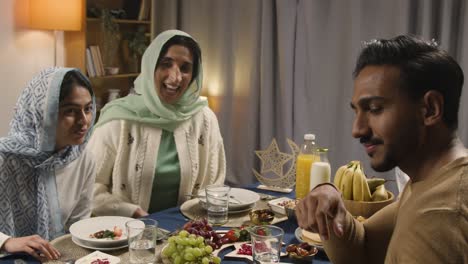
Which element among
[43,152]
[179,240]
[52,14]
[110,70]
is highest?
[52,14]

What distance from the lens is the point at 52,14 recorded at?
3.60 meters

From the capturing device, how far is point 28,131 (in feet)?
6.41

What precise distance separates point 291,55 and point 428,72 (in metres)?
3.16

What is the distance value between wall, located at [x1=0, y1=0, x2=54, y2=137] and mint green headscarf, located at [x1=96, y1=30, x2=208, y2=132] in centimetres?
146

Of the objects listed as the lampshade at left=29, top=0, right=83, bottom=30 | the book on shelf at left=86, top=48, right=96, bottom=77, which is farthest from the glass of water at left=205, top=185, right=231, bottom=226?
the book on shelf at left=86, top=48, right=96, bottom=77

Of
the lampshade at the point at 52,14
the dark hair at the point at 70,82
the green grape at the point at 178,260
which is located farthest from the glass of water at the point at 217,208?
the lampshade at the point at 52,14

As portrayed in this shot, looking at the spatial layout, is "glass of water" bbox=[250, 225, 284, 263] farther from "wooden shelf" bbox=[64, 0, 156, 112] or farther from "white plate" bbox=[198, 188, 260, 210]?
"wooden shelf" bbox=[64, 0, 156, 112]

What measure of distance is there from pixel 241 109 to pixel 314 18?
1074mm

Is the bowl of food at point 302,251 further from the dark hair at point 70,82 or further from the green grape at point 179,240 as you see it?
the dark hair at point 70,82

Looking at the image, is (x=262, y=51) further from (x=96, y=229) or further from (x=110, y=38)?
(x=96, y=229)

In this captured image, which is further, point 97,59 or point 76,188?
point 97,59

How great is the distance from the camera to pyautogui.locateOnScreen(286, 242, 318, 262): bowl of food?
151 cm

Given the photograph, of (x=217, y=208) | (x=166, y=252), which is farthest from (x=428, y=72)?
(x=217, y=208)

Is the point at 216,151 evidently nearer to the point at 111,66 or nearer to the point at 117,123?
the point at 117,123
